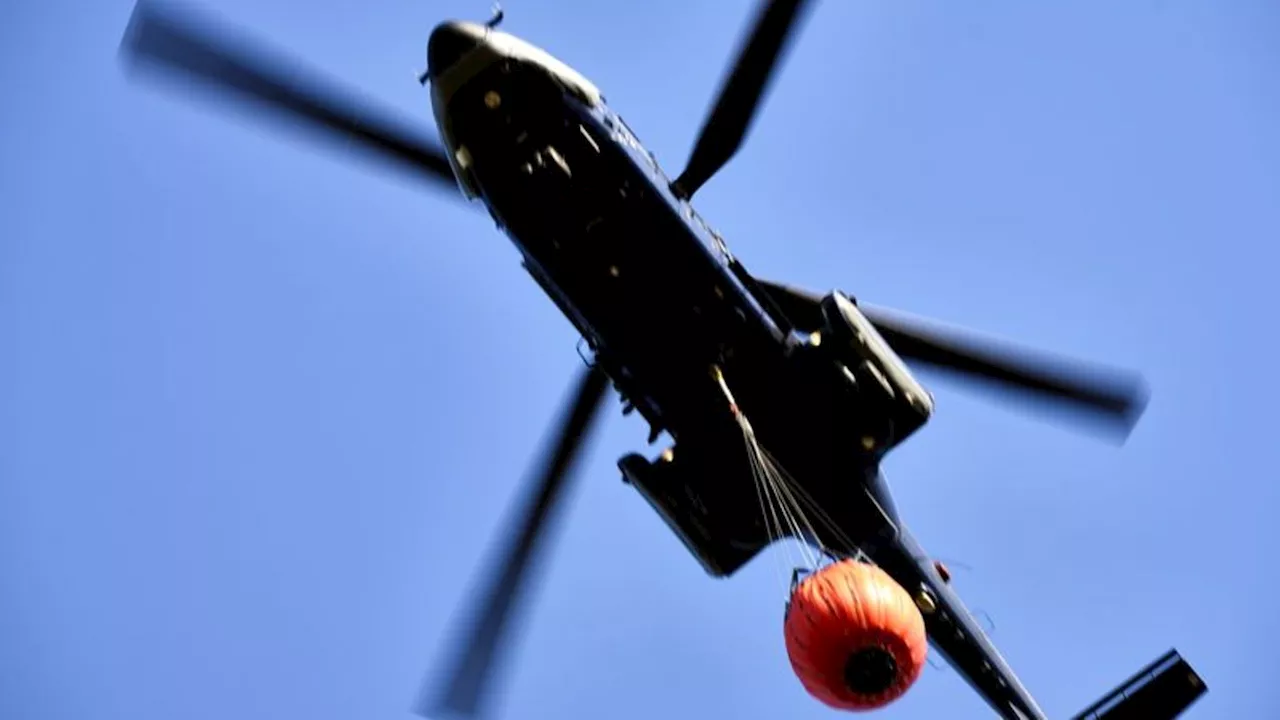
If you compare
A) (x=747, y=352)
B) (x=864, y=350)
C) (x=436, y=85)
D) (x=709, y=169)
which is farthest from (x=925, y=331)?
(x=436, y=85)

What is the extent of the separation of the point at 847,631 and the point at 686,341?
13.0 feet

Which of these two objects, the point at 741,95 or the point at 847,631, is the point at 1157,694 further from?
the point at 741,95

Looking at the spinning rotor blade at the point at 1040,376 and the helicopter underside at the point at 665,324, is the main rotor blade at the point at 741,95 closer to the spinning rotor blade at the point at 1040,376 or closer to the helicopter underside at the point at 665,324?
the helicopter underside at the point at 665,324

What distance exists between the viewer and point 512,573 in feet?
38.0

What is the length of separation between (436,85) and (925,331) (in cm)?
512

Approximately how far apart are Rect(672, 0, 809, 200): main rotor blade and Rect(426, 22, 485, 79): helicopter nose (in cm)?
221

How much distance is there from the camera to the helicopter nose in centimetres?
1062

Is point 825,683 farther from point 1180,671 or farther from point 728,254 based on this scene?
point 1180,671

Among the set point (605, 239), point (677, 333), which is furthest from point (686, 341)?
point (605, 239)

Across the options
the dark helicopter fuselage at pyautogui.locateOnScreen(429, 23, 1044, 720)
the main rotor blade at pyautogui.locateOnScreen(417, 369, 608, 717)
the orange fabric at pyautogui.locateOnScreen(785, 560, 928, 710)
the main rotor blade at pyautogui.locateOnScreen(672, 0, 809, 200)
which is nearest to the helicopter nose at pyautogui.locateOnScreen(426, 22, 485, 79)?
the dark helicopter fuselage at pyautogui.locateOnScreen(429, 23, 1044, 720)

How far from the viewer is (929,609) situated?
487 inches

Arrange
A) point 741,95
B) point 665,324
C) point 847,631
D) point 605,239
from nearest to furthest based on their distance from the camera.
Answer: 1. point 847,631
2. point 741,95
3. point 605,239
4. point 665,324

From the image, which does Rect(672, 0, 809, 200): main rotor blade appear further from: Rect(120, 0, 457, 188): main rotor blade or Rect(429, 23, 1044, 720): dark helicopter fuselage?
Answer: Rect(120, 0, 457, 188): main rotor blade

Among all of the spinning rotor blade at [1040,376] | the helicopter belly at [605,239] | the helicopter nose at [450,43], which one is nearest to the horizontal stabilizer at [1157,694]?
the spinning rotor blade at [1040,376]
